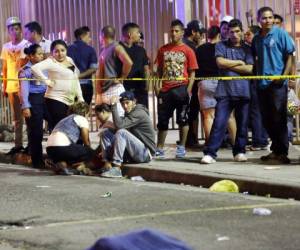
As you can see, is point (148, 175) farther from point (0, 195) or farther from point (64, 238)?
point (64, 238)

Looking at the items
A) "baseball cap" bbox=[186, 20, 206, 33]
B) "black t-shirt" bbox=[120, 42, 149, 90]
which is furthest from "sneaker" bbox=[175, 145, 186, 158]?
"baseball cap" bbox=[186, 20, 206, 33]

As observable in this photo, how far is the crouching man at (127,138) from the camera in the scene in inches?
396

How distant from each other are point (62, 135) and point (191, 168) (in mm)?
1752

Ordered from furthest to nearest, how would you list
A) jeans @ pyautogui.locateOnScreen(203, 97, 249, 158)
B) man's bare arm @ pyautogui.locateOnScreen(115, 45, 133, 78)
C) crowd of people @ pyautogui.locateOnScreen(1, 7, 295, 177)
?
man's bare arm @ pyautogui.locateOnScreen(115, 45, 133, 78), jeans @ pyautogui.locateOnScreen(203, 97, 249, 158), crowd of people @ pyautogui.locateOnScreen(1, 7, 295, 177)

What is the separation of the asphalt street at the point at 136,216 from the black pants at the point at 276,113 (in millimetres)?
1390

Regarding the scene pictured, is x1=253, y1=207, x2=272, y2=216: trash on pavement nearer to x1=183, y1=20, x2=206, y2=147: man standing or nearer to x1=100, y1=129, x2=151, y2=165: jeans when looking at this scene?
x1=100, y1=129, x2=151, y2=165: jeans

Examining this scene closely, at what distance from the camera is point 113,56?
11.5 meters

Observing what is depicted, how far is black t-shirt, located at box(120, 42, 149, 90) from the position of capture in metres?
11.5

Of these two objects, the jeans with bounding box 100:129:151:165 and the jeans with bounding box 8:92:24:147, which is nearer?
the jeans with bounding box 100:129:151:165

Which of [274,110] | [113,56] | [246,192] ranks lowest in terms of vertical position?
[246,192]

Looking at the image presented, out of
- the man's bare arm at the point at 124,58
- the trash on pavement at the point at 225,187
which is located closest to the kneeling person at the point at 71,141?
the man's bare arm at the point at 124,58

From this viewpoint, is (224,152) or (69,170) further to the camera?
(224,152)

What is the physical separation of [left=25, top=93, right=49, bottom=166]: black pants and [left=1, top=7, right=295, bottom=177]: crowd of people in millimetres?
13

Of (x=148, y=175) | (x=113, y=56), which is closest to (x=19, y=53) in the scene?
(x=113, y=56)
